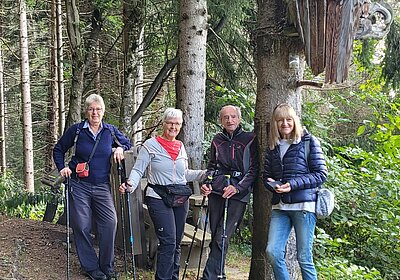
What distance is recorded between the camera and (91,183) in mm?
4883

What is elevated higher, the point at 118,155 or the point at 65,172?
the point at 118,155

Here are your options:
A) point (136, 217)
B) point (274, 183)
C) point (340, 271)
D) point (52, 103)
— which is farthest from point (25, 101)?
point (274, 183)

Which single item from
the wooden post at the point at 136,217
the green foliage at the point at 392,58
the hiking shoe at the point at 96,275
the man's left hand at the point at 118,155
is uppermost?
the green foliage at the point at 392,58

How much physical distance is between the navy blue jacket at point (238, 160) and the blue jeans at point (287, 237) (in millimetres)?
437

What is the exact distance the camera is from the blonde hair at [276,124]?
4.19 m

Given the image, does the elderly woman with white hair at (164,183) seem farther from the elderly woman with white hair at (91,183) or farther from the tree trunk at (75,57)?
the tree trunk at (75,57)

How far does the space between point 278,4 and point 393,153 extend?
13.1ft

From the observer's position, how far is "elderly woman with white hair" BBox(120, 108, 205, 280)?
15.4ft

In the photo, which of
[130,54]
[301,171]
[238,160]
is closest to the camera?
[301,171]

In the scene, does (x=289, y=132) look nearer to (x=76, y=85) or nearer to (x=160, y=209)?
(x=160, y=209)

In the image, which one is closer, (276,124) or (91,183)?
(276,124)

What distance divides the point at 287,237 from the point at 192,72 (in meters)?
3.25

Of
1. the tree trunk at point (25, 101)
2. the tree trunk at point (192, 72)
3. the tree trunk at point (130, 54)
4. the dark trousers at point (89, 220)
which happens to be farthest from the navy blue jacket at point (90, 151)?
the tree trunk at point (25, 101)

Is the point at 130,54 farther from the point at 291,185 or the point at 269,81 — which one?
the point at 291,185
